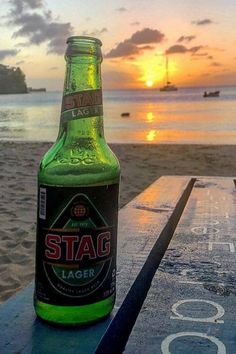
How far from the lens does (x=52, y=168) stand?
935mm

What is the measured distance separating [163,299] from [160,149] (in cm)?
1306

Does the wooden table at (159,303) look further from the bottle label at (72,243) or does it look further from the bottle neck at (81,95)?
the bottle neck at (81,95)

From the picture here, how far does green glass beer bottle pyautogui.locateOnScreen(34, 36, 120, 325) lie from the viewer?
0.90 meters

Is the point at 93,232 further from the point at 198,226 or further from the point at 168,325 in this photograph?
the point at 198,226

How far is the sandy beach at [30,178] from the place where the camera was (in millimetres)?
3721

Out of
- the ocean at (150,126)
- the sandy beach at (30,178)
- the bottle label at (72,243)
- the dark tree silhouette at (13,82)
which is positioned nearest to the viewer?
the bottle label at (72,243)

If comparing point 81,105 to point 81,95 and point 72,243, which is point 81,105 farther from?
point 72,243

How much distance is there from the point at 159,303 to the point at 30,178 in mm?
7036

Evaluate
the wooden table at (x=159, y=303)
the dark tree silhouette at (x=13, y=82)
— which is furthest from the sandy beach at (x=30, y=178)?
the dark tree silhouette at (x=13, y=82)

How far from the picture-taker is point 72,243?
2.94 ft

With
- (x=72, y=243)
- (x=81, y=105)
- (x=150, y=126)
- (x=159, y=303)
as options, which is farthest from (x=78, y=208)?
(x=150, y=126)

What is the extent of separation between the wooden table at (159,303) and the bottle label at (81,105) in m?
0.41

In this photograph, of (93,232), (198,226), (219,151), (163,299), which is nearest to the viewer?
(93,232)

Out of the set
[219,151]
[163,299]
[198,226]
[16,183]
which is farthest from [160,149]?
[163,299]
